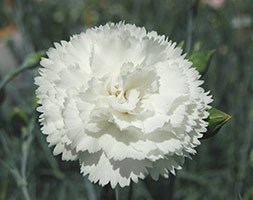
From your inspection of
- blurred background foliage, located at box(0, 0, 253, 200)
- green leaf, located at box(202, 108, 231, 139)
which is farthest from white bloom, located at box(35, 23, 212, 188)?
blurred background foliage, located at box(0, 0, 253, 200)

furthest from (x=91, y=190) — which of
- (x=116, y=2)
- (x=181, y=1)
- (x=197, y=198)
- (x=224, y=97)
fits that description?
(x=116, y=2)

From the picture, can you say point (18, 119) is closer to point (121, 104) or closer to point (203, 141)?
point (121, 104)

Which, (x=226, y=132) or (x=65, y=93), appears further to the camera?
(x=226, y=132)

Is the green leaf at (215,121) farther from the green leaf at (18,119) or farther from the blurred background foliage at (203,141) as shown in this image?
the green leaf at (18,119)

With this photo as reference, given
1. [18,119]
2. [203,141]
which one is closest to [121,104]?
[18,119]

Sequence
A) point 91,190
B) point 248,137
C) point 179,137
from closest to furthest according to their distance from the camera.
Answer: point 179,137 → point 91,190 → point 248,137

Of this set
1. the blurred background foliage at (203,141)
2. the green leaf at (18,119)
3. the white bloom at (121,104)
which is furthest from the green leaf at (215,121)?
the green leaf at (18,119)

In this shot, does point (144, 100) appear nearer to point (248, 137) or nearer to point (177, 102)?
point (177, 102)

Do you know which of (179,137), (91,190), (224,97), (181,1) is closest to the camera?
(179,137)
